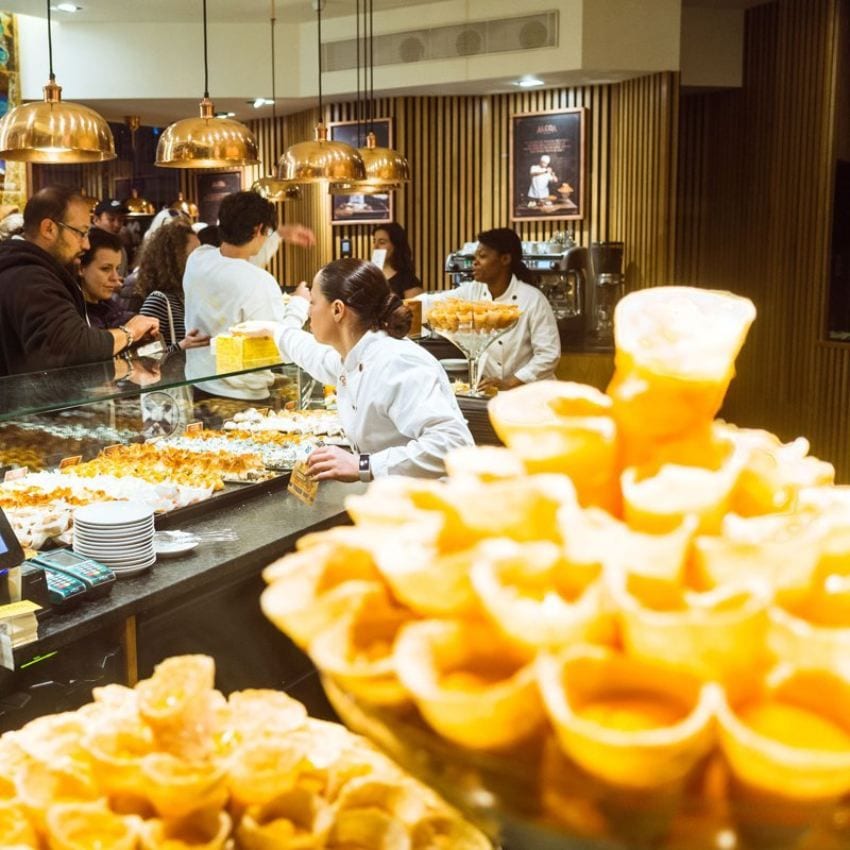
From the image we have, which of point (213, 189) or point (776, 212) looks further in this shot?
point (213, 189)

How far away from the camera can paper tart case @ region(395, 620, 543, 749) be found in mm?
637

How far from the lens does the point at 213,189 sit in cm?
1222

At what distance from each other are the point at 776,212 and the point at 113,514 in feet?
22.8

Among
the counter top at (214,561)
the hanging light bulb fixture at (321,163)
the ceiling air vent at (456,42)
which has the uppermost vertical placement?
the ceiling air vent at (456,42)

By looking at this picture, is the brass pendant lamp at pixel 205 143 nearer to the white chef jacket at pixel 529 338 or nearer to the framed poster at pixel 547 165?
the white chef jacket at pixel 529 338

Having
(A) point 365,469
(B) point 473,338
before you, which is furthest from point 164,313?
(A) point 365,469

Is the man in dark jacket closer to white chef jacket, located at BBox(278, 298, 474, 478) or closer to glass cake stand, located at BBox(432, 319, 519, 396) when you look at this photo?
white chef jacket, located at BBox(278, 298, 474, 478)

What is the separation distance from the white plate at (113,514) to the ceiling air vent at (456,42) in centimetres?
636

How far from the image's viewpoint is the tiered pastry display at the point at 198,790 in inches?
36.7

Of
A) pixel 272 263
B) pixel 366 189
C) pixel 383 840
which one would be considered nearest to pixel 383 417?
pixel 383 840

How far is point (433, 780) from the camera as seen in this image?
29.1 inches

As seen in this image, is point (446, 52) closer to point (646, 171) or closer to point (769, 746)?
point (646, 171)

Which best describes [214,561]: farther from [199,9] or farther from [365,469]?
[199,9]

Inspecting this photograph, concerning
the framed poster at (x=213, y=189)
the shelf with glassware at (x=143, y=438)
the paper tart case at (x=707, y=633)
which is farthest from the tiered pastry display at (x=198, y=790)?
the framed poster at (x=213, y=189)
